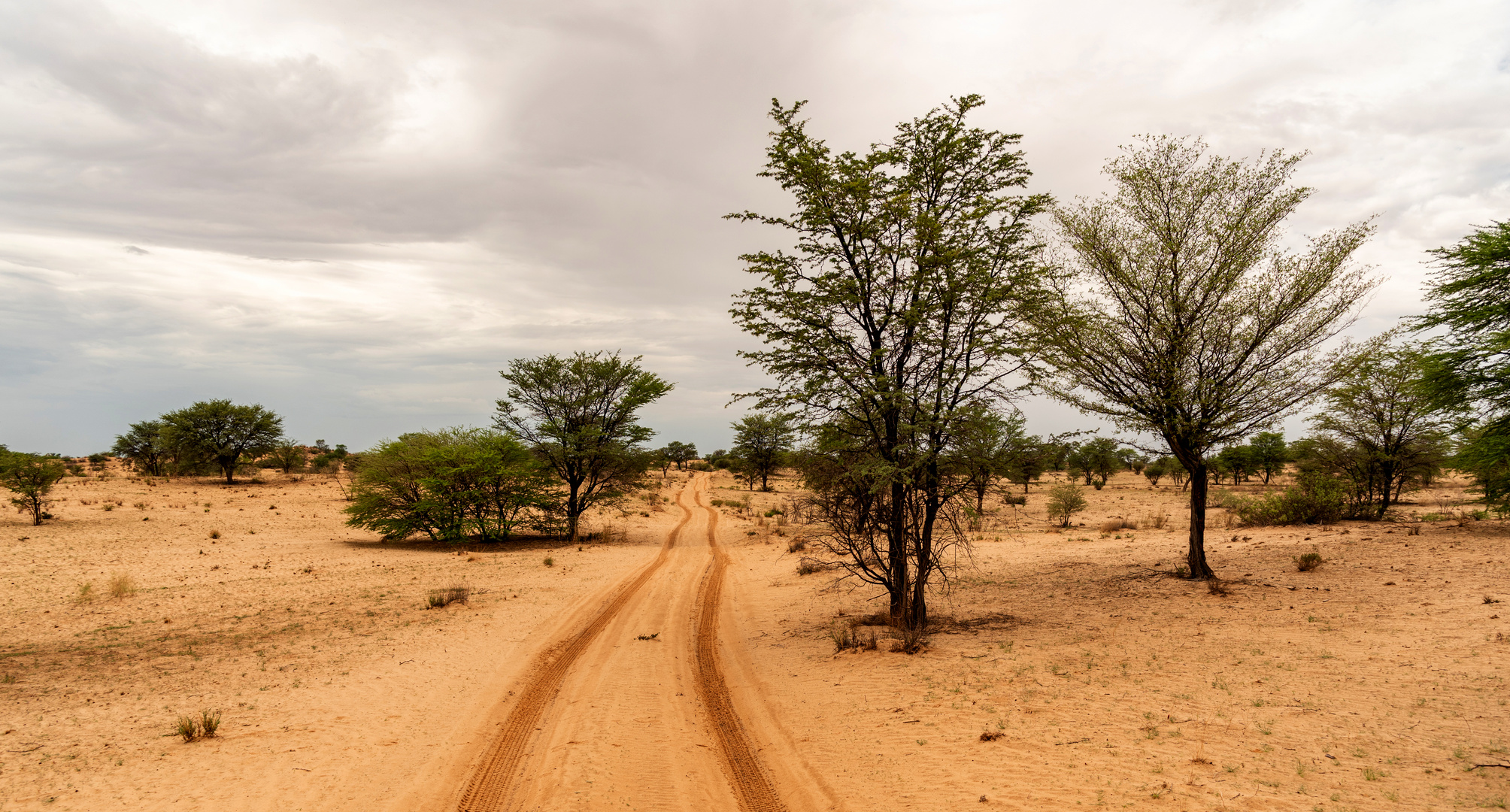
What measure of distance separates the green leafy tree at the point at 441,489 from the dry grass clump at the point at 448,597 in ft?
37.1

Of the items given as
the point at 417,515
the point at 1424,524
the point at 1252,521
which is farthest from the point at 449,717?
the point at 1424,524

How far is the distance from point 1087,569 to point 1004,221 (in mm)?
11859

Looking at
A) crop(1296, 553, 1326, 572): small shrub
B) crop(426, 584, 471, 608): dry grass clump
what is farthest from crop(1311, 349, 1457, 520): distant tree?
crop(426, 584, 471, 608): dry grass clump

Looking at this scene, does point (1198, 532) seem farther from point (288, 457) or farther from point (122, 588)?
Answer: point (288, 457)

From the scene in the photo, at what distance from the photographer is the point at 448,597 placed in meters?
15.9

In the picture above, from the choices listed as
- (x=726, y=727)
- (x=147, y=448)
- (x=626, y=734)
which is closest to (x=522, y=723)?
(x=626, y=734)

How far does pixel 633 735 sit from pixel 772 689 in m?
2.58

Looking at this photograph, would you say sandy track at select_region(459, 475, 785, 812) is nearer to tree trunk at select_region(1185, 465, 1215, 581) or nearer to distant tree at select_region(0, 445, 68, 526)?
tree trunk at select_region(1185, 465, 1215, 581)

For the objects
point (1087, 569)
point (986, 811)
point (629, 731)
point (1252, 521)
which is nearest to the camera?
point (986, 811)

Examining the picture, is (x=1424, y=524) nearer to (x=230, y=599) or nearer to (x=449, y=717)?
(x=449, y=717)

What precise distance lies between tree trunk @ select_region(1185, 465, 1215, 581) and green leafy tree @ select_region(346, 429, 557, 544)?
2563 centimetres

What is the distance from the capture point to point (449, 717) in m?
8.43

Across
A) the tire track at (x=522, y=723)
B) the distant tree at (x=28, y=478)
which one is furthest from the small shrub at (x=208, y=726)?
the distant tree at (x=28, y=478)

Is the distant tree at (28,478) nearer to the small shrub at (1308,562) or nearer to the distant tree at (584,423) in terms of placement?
the distant tree at (584,423)
